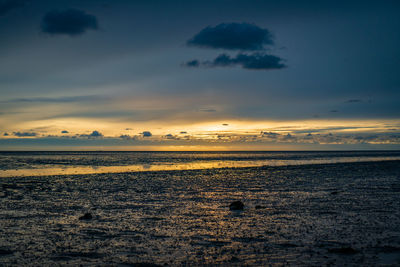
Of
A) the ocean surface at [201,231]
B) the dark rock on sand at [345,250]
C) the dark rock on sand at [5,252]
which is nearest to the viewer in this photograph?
the ocean surface at [201,231]

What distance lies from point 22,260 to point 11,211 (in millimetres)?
10035

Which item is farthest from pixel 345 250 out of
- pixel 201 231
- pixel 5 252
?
pixel 5 252

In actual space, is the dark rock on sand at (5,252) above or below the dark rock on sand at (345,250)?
below

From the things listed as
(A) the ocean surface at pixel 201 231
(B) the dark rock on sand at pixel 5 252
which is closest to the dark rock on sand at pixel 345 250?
(A) the ocean surface at pixel 201 231

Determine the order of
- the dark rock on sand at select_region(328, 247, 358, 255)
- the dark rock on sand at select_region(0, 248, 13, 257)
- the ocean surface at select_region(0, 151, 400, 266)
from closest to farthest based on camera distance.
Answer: the ocean surface at select_region(0, 151, 400, 266) → the dark rock on sand at select_region(328, 247, 358, 255) → the dark rock on sand at select_region(0, 248, 13, 257)

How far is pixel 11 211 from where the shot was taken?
1973cm

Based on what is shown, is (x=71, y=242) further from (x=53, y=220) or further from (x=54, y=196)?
(x=54, y=196)

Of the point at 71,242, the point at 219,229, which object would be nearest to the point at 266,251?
the point at 219,229

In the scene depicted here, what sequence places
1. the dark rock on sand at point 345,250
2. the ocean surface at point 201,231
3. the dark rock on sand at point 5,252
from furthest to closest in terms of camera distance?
the dark rock on sand at point 5,252, the dark rock on sand at point 345,250, the ocean surface at point 201,231

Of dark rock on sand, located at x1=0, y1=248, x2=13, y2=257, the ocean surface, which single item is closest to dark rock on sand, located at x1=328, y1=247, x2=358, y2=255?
the ocean surface

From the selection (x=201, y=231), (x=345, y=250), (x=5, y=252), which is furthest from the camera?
(x=201, y=231)

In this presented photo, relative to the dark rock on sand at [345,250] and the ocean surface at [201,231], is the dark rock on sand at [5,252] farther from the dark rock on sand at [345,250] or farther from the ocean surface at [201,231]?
the dark rock on sand at [345,250]

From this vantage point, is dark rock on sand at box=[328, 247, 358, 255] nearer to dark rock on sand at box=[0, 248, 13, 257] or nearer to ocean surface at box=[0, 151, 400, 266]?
ocean surface at box=[0, 151, 400, 266]

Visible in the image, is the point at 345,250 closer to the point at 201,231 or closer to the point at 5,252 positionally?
the point at 201,231
